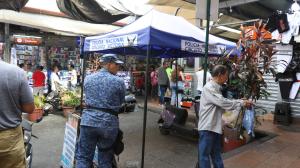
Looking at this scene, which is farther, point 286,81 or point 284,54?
point 286,81

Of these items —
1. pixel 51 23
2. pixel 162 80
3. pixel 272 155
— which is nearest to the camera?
pixel 272 155

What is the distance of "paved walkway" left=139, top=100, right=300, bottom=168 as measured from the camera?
5379mm

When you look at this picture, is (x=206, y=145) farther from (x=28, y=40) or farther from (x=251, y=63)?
(x=28, y=40)

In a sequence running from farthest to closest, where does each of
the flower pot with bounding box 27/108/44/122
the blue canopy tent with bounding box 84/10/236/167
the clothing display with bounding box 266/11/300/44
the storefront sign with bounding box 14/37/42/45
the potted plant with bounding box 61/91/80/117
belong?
the storefront sign with bounding box 14/37/42/45
the potted plant with bounding box 61/91/80/117
the clothing display with bounding box 266/11/300/44
the blue canopy tent with bounding box 84/10/236/167
the flower pot with bounding box 27/108/44/122

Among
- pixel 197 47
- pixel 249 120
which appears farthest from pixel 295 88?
pixel 197 47

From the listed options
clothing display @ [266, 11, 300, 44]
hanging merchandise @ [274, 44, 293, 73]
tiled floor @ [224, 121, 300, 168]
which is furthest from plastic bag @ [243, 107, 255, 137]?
hanging merchandise @ [274, 44, 293, 73]

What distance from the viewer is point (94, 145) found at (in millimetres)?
4098

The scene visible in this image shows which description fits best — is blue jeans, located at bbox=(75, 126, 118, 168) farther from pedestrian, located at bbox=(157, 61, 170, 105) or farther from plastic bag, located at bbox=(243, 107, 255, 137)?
pedestrian, located at bbox=(157, 61, 170, 105)

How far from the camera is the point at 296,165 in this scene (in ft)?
17.7

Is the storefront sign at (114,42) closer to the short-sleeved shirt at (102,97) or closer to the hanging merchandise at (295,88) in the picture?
the short-sleeved shirt at (102,97)

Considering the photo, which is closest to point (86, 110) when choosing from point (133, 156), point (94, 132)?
point (94, 132)

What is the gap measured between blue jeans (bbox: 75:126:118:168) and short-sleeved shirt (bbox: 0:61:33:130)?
104cm

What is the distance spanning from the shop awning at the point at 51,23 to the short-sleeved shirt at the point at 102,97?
23.6 ft

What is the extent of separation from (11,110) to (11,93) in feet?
0.61
